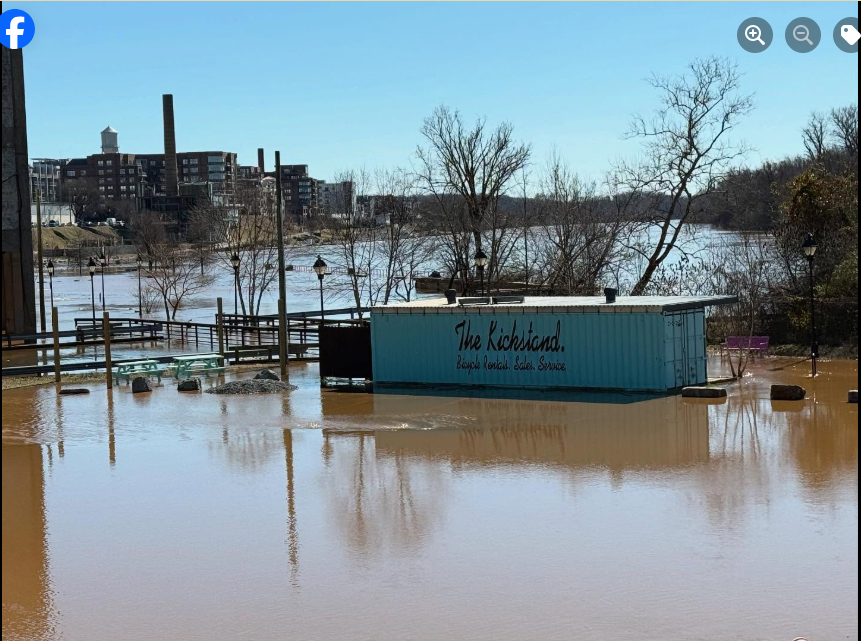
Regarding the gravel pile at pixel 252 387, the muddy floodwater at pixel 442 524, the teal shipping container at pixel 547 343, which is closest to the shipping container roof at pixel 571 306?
the teal shipping container at pixel 547 343

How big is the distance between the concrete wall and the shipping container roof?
25203 mm

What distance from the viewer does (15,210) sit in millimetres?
46625

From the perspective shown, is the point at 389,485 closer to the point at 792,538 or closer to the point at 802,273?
the point at 792,538

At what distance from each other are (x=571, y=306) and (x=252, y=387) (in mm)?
8272

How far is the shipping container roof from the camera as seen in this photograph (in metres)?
24.1

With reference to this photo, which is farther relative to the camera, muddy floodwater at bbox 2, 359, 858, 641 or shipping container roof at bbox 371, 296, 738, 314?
shipping container roof at bbox 371, 296, 738, 314

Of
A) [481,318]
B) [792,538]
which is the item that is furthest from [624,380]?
[792,538]

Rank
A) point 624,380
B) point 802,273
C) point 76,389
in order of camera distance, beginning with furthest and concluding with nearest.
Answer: point 802,273 → point 76,389 → point 624,380

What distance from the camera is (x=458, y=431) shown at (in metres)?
20.6

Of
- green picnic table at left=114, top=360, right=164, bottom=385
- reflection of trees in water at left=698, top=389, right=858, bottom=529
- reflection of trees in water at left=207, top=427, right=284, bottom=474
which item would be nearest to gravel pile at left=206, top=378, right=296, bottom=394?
green picnic table at left=114, top=360, right=164, bottom=385

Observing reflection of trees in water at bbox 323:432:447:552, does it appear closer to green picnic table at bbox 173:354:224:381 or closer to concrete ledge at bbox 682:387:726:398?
concrete ledge at bbox 682:387:726:398

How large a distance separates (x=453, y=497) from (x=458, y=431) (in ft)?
17.5

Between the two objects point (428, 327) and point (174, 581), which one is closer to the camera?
point (174, 581)

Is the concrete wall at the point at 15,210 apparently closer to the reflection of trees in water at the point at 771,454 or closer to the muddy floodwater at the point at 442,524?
the muddy floodwater at the point at 442,524
